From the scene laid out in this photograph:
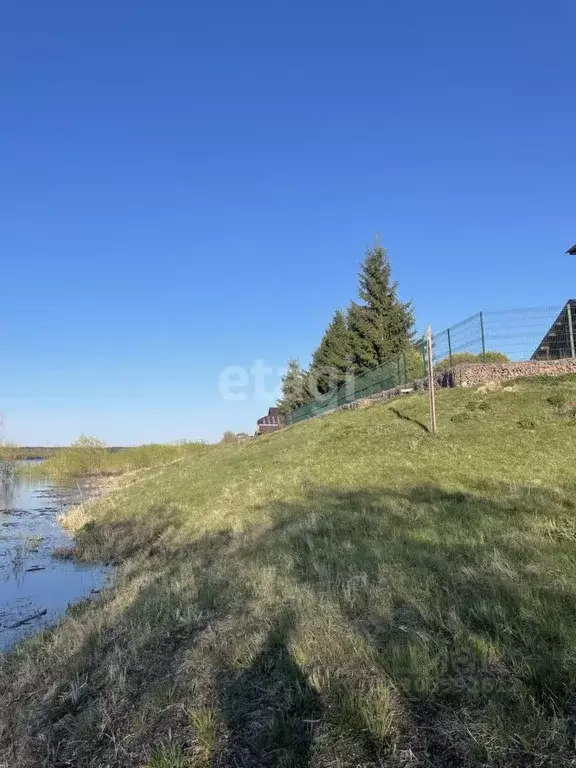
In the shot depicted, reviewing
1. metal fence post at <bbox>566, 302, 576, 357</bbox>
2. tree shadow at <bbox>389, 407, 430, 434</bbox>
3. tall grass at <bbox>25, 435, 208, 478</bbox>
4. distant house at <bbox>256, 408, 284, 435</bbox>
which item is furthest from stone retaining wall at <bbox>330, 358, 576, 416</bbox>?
distant house at <bbox>256, 408, 284, 435</bbox>

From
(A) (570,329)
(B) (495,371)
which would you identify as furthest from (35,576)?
(A) (570,329)

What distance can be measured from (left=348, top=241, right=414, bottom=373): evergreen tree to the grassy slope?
26.0m

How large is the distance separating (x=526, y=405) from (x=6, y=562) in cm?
1371

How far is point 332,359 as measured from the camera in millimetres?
39906

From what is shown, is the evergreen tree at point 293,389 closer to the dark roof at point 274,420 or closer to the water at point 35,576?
the dark roof at point 274,420

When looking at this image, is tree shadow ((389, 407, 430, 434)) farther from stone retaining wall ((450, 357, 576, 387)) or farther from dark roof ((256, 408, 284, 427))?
dark roof ((256, 408, 284, 427))

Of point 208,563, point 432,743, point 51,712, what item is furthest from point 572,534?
point 51,712

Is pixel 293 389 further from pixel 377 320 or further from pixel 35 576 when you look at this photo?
pixel 35 576

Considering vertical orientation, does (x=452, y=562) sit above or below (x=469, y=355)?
below

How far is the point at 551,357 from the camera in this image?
19.3m

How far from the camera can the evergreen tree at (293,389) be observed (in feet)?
156

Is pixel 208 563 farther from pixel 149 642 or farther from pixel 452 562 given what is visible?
pixel 452 562

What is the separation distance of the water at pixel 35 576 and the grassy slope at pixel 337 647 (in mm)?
1019

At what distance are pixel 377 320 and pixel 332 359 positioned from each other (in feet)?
19.6
